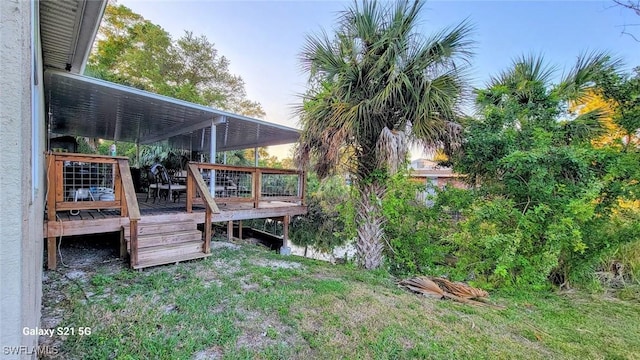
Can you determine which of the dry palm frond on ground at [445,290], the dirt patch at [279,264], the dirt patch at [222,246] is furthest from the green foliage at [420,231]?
the dirt patch at [222,246]

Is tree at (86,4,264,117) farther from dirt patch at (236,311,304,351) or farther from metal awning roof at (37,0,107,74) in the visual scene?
dirt patch at (236,311,304,351)

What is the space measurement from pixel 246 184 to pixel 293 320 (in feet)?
28.4

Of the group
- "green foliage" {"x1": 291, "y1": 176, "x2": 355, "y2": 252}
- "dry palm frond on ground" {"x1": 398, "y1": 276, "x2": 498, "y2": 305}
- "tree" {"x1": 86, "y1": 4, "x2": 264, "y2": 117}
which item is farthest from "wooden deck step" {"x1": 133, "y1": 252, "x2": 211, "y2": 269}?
"tree" {"x1": 86, "y1": 4, "x2": 264, "y2": 117}

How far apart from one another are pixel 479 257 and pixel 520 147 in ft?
7.31

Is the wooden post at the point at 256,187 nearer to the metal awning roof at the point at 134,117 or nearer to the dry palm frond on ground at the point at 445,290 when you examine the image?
the metal awning roof at the point at 134,117

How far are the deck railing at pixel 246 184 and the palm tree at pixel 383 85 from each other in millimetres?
1771

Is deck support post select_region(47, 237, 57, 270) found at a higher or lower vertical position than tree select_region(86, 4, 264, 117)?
lower

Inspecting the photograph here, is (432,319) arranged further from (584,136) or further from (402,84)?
(584,136)

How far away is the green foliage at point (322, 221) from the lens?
10.9m

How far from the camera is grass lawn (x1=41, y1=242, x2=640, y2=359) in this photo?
2576 millimetres

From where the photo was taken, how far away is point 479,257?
5535mm

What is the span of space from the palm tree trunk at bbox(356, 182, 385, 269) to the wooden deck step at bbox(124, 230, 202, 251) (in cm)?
322

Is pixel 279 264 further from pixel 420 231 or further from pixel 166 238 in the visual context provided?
pixel 420 231

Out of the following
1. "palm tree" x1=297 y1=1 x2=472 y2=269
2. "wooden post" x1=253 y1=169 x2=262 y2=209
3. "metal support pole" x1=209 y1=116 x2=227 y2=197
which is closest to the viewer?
"palm tree" x1=297 y1=1 x2=472 y2=269
